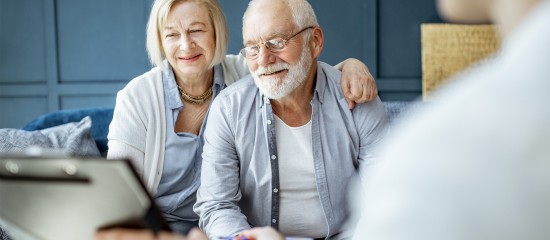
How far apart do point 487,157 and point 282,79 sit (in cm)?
175

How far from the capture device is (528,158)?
1.60 feet

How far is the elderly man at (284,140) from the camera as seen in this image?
2223mm

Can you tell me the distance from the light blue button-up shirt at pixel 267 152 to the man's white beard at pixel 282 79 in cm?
5

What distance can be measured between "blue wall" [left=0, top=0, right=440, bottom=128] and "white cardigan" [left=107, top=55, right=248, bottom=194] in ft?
9.83

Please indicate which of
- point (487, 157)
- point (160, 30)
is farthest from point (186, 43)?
point (487, 157)

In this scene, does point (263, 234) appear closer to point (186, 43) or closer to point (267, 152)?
point (267, 152)

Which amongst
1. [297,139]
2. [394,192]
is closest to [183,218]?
[297,139]

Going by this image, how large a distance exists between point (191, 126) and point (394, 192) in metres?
1.96

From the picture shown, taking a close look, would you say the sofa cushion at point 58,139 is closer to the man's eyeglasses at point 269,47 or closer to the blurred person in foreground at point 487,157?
the man's eyeglasses at point 269,47

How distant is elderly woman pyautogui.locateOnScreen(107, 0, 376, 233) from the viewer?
7.79 ft

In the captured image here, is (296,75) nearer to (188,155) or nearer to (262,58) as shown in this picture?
(262,58)

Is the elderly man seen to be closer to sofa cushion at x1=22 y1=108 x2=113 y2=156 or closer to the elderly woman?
the elderly woman

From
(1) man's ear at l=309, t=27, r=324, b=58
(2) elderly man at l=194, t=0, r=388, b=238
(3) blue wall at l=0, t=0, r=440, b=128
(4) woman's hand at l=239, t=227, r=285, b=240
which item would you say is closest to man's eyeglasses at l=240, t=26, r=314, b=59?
(2) elderly man at l=194, t=0, r=388, b=238

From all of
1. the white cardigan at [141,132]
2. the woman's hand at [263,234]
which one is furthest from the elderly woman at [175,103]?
the woman's hand at [263,234]
